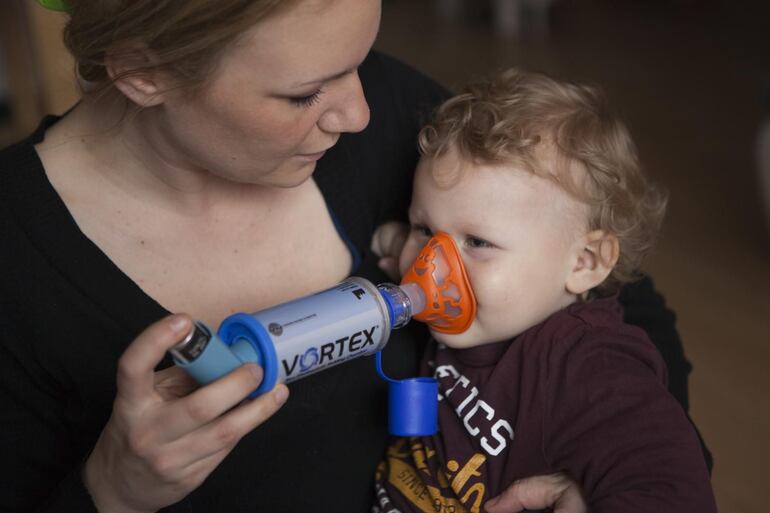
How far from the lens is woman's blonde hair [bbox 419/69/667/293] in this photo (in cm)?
136

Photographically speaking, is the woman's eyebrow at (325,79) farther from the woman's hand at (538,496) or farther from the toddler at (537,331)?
the woman's hand at (538,496)

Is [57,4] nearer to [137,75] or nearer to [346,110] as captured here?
[137,75]

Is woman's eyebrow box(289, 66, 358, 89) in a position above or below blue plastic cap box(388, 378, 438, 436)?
above

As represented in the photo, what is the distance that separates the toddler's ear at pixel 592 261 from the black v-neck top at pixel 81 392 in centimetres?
30

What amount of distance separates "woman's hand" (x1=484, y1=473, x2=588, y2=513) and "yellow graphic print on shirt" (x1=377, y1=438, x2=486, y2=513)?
4 centimetres

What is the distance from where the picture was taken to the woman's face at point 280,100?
1.10 metres

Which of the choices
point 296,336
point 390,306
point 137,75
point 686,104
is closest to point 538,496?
point 390,306

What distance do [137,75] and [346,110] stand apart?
27 centimetres

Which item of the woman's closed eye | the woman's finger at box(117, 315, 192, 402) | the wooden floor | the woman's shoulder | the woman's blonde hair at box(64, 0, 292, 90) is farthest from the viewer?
the wooden floor

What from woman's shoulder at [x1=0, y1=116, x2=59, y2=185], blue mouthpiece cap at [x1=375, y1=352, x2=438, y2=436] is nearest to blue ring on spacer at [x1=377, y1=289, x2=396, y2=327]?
blue mouthpiece cap at [x1=375, y1=352, x2=438, y2=436]

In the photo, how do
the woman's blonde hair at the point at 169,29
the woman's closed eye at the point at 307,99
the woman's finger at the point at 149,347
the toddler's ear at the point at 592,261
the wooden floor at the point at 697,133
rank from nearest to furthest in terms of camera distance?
the woman's finger at the point at 149,347
the woman's blonde hair at the point at 169,29
the woman's closed eye at the point at 307,99
the toddler's ear at the point at 592,261
the wooden floor at the point at 697,133

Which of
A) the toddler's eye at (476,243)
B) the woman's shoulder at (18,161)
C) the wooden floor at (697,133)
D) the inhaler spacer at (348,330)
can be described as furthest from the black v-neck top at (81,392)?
the wooden floor at (697,133)

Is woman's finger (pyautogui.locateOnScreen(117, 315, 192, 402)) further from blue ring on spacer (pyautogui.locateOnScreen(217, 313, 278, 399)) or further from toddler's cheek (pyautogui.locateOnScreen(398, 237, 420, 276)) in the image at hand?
toddler's cheek (pyautogui.locateOnScreen(398, 237, 420, 276))

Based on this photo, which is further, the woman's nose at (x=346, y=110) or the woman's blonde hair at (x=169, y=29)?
the woman's nose at (x=346, y=110)
